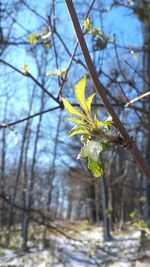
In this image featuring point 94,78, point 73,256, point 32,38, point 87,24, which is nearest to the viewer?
point 94,78

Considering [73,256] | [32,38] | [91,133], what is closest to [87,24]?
[32,38]

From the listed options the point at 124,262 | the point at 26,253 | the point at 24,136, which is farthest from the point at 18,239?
the point at 124,262

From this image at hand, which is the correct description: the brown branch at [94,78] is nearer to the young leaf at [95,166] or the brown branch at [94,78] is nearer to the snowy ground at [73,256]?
the young leaf at [95,166]

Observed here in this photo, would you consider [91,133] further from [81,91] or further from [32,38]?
[32,38]

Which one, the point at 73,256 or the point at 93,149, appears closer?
the point at 93,149

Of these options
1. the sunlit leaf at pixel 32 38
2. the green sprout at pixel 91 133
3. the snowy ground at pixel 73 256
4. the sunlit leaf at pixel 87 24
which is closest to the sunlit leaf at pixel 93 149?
the green sprout at pixel 91 133

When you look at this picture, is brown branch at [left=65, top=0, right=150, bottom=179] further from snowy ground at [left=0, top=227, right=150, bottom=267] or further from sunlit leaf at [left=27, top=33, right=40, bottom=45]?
snowy ground at [left=0, top=227, right=150, bottom=267]

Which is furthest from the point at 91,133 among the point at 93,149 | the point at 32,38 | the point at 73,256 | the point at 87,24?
the point at 73,256

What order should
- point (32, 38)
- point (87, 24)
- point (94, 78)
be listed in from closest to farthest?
point (94, 78) < point (87, 24) < point (32, 38)

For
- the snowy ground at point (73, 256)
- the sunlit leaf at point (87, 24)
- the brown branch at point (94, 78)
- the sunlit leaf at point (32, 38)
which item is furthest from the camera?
the snowy ground at point (73, 256)

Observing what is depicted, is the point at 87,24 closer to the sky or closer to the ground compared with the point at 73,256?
closer to the sky

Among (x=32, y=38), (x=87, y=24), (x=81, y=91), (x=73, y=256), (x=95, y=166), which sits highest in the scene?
(x=32, y=38)
